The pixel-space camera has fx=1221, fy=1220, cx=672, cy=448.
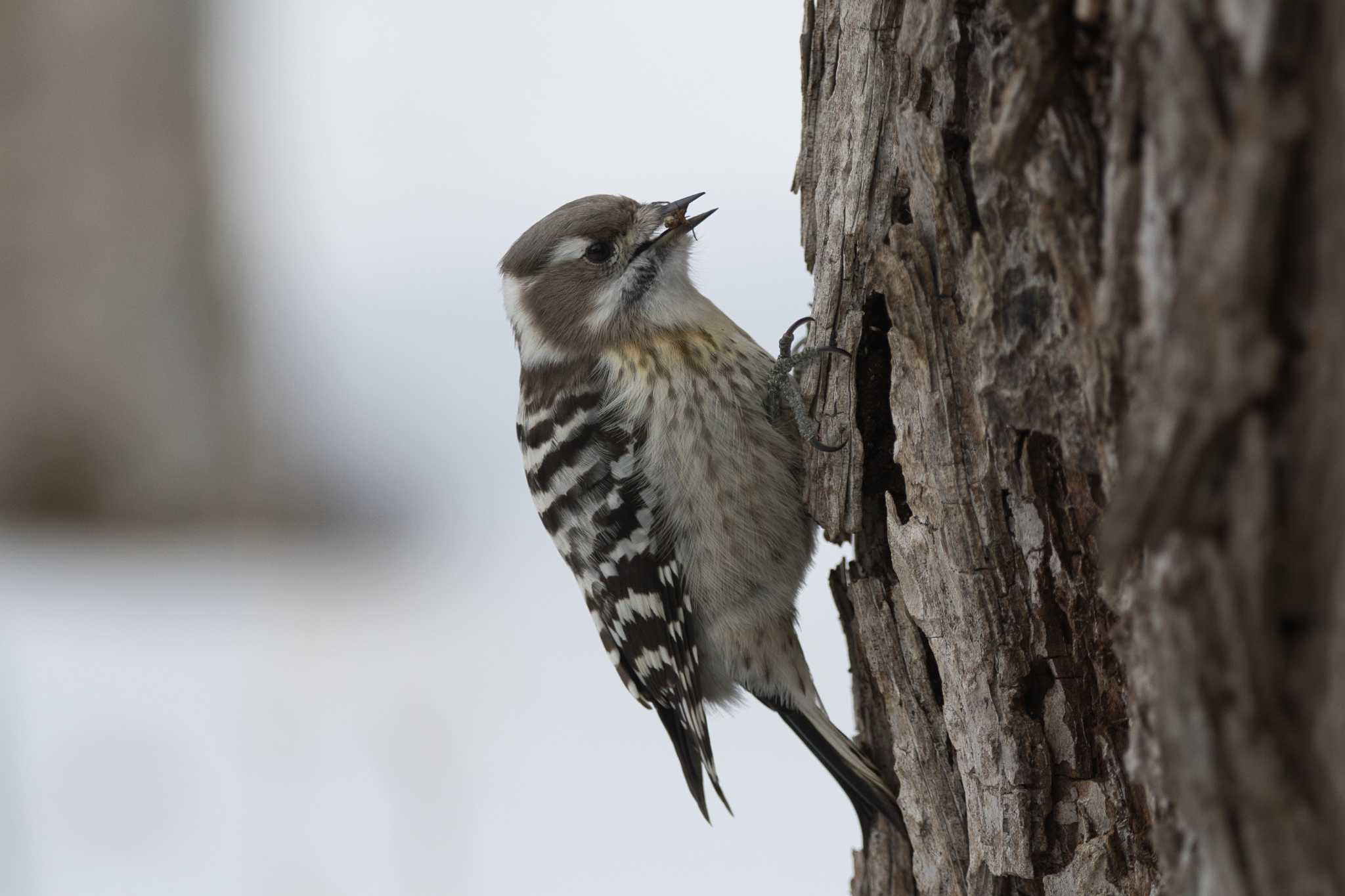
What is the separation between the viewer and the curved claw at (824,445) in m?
2.76

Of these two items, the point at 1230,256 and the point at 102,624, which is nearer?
the point at 1230,256

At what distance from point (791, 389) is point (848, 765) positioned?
0.94 meters

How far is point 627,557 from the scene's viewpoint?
3.42m

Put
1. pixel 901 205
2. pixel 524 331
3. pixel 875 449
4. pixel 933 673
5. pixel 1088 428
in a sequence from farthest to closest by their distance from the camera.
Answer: pixel 524 331 → pixel 875 449 → pixel 933 673 → pixel 901 205 → pixel 1088 428

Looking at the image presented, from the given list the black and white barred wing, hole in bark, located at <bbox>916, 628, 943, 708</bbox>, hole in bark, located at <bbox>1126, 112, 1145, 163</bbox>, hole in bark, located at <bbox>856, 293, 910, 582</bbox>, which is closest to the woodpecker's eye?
the black and white barred wing

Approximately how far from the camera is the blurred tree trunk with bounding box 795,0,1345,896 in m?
1.12

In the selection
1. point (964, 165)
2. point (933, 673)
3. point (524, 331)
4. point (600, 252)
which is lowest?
point (933, 673)

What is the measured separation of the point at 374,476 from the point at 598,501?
3.63m

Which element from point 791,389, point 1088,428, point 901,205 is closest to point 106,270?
point 791,389

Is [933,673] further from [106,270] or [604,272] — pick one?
[106,270]

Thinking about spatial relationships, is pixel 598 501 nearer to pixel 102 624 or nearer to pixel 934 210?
pixel 934 210

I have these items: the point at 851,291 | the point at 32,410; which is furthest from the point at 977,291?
the point at 32,410

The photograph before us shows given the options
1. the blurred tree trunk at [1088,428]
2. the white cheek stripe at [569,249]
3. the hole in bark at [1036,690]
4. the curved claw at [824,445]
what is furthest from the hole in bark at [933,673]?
the white cheek stripe at [569,249]

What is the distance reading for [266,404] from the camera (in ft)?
21.4
